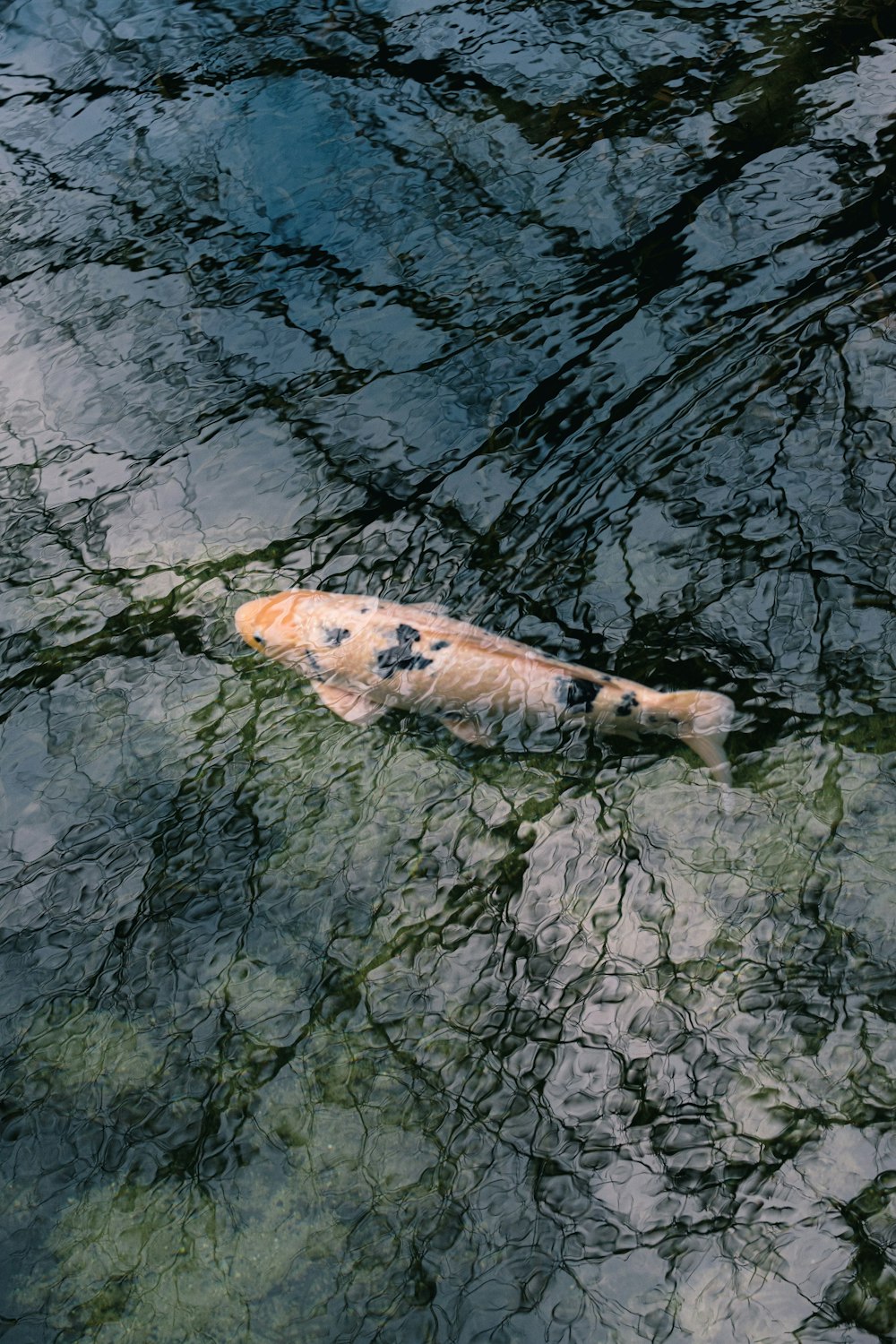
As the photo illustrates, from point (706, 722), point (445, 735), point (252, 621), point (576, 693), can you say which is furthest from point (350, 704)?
point (706, 722)

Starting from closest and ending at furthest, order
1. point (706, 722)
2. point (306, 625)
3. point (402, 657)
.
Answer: point (706, 722), point (402, 657), point (306, 625)

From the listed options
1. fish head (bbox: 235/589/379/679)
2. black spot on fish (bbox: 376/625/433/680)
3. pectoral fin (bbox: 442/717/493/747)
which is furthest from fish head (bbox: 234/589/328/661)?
pectoral fin (bbox: 442/717/493/747)

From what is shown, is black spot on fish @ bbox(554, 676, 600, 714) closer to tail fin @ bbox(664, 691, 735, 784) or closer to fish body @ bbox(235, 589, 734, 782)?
fish body @ bbox(235, 589, 734, 782)

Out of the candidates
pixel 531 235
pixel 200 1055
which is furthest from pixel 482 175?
pixel 200 1055

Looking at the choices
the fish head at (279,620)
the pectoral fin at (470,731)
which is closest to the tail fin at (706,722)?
the pectoral fin at (470,731)

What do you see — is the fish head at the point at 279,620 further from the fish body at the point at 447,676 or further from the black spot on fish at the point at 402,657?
the black spot on fish at the point at 402,657

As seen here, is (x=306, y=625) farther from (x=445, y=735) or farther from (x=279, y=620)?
(x=445, y=735)

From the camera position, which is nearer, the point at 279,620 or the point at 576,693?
the point at 576,693

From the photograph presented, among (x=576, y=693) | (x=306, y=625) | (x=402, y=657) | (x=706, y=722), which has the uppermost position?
(x=306, y=625)
